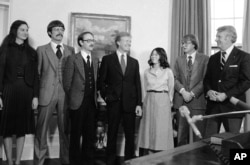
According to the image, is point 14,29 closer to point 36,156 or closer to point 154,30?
point 36,156

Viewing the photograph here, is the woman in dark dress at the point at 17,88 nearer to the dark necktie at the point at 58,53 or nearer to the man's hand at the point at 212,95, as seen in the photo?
the dark necktie at the point at 58,53

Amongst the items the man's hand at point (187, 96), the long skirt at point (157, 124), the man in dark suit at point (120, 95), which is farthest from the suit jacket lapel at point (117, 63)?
the man's hand at point (187, 96)

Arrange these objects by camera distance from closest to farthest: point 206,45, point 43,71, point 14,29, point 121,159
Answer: point 14,29 < point 43,71 < point 121,159 < point 206,45

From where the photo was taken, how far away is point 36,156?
3896 mm

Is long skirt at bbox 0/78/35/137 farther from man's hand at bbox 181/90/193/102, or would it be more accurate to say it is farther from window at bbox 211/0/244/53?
window at bbox 211/0/244/53

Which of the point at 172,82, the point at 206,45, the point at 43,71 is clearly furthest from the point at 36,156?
the point at 206,45

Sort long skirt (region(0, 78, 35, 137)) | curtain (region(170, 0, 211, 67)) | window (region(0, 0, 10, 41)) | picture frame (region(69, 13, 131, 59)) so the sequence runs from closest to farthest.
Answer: long skirt (region(0, 78, 35, 137)) < window (region(0, 0, 10, 41)) < picture frame (region(69, 13, 131, 59)) < curtain (region(170, 0, 211, 67))

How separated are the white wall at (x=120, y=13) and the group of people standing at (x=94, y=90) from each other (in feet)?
2.55

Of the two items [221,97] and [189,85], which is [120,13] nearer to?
[189,85]

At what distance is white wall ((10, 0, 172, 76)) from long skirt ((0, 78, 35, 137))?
124 cm

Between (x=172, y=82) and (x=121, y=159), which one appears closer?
(x=172, y=82)

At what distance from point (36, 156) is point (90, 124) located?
0.84 m

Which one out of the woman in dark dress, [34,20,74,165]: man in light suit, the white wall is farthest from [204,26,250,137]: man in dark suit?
the woman in dark dress

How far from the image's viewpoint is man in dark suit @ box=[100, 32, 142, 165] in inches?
154
